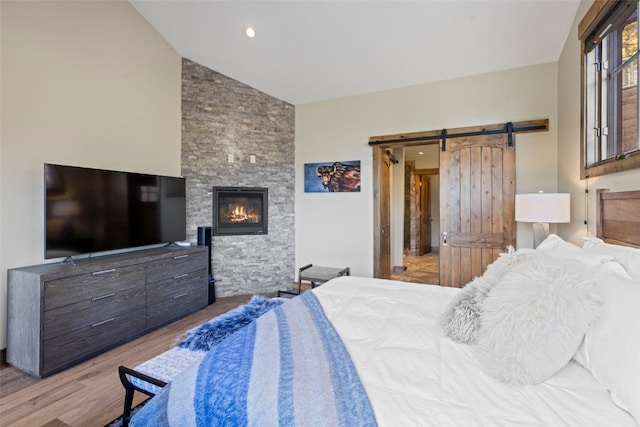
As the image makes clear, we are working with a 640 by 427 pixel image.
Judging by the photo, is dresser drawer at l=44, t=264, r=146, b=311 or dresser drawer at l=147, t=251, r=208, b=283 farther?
dresser drawer at l=147, t=251, r=208, b=283

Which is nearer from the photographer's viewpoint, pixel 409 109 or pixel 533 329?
pixel 533 329

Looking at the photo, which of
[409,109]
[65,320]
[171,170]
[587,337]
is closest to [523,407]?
[587,337]

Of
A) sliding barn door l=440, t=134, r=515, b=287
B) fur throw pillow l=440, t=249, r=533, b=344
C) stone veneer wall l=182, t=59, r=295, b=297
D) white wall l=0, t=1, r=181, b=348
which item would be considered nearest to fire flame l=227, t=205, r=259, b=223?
stone veneer wall l=182, t=59, r=295, b=297

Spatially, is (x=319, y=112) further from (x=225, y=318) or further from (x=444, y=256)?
(x=225, y=318)

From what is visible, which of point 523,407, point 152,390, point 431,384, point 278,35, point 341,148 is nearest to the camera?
point 523,407

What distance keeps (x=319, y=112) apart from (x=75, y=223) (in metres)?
3.45

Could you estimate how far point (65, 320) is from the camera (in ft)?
7.86

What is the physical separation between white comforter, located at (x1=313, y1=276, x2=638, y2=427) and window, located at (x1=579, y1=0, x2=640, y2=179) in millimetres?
1374

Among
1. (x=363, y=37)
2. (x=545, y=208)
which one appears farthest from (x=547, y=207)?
(x=363, y=37)

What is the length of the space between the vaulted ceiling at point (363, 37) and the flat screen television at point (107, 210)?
1.80m

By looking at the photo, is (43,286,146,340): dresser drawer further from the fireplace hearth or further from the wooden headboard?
the wooden headboard

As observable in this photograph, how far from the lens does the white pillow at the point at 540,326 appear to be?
3.44 ft

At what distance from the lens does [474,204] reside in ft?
12.5

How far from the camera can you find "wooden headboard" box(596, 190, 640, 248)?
1.62m
